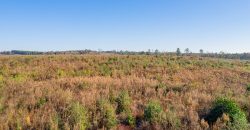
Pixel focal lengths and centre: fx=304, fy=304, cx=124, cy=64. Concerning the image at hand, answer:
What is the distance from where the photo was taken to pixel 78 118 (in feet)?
26.8

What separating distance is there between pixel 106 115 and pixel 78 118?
964 mm

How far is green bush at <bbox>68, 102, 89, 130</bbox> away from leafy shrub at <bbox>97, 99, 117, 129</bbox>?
0.51 meters

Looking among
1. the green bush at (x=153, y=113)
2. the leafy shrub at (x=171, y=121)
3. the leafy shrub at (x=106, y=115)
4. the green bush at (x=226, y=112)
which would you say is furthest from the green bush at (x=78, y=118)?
the green bush at (x=226, y=112)

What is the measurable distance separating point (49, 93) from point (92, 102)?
230 centimetres

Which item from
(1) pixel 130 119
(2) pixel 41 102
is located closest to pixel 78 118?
(1) pixel 130 119

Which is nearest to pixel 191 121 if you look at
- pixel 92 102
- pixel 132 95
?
pixel 92 102

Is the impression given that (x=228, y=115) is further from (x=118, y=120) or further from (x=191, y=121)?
(x=118, y=120)

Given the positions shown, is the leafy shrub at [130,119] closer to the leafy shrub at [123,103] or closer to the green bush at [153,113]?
the green bush at [153,113]

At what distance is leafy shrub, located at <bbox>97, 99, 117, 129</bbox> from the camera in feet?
27.6

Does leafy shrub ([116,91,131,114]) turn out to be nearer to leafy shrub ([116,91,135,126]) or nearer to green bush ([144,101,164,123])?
leafy shrub ([116,91,135,126])

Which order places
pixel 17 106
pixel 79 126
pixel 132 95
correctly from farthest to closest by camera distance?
1. pixel 132 95
2. pixel 17 106
3. pixel 79 126

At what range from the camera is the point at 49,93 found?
37.9 ft

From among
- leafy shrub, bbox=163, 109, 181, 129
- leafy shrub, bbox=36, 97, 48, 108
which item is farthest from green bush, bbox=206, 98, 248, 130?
leafy shrub, bbox=36, 97, 48, 108

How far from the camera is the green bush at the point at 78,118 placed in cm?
789
